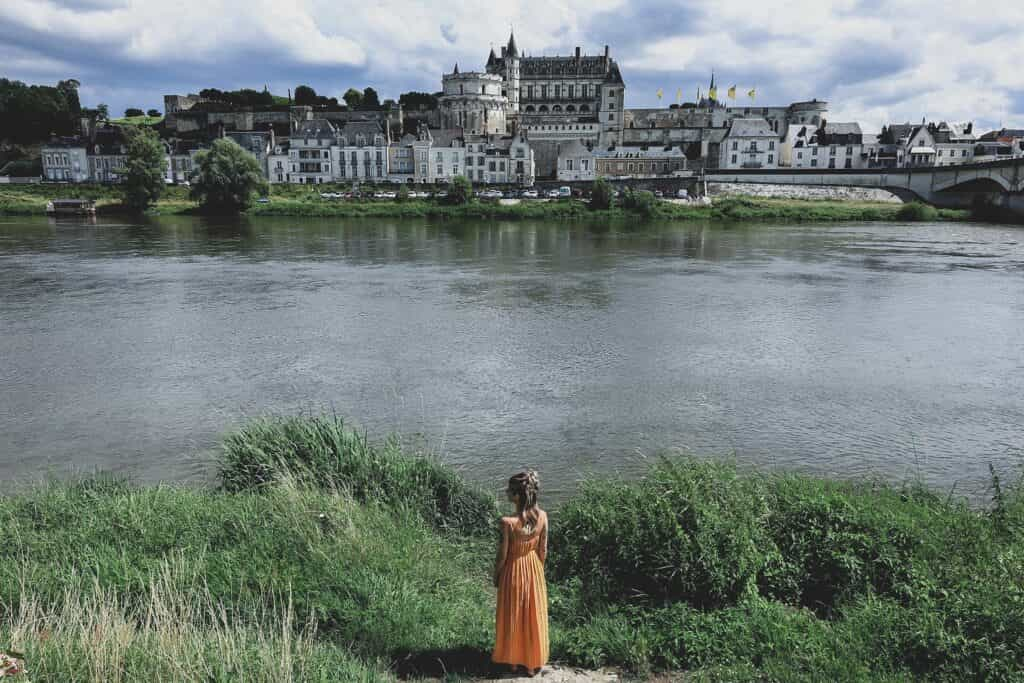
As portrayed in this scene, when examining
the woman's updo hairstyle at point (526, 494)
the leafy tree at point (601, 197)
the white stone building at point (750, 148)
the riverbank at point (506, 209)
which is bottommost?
the woman's updo hairstyle at point (526, 494)

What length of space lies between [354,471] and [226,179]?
55341 millimetres

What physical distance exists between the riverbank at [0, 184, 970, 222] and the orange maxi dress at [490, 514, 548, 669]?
180ft

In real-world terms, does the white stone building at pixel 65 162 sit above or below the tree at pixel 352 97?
below

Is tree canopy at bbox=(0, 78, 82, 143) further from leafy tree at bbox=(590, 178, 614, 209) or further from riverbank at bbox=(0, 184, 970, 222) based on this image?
leafy tree at bbox=(590, 178, 614, 209)

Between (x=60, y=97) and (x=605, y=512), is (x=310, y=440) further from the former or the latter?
(x=60, y=97)

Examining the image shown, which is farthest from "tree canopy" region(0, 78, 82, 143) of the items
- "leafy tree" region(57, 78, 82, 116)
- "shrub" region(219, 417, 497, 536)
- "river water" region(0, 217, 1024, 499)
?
"shrub" region(219, 417, 497, 536)

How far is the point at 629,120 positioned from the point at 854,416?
333ft

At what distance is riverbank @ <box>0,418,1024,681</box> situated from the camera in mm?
4969

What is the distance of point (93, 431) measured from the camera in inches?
441

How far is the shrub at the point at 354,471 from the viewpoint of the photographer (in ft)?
26.3

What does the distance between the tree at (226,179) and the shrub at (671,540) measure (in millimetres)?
57074

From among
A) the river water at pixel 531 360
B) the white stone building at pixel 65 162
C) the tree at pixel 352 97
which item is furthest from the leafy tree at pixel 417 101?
the river water at pixel 531 360

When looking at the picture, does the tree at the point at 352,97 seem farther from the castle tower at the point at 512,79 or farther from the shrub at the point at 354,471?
the shrub at the point at 354,471

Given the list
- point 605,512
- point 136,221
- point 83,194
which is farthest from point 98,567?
point 83,194
